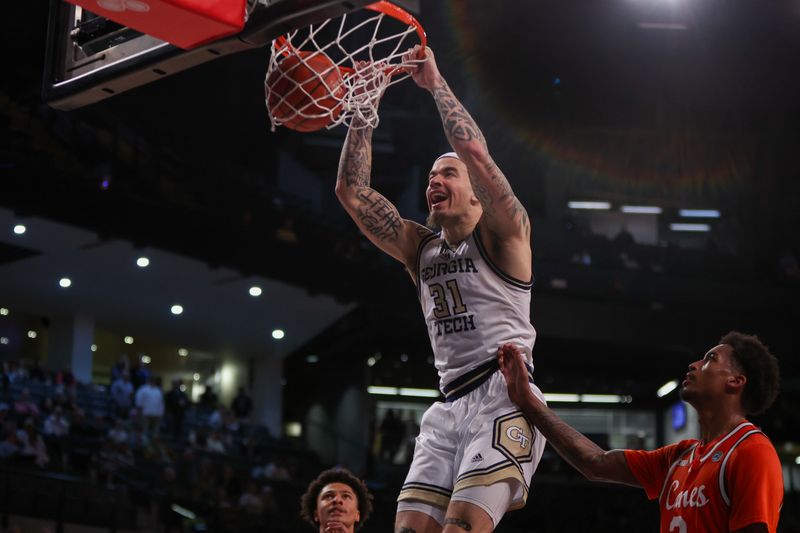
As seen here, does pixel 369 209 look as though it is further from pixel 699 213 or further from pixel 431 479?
pixel 699 213

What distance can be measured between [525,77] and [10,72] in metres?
9.58

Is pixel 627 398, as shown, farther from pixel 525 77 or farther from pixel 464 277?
pixel 464 277

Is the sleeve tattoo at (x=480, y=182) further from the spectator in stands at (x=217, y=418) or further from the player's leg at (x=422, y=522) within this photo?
the spectator in stands at (x=217, y=418)

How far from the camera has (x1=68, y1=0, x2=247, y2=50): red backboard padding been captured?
3648mm

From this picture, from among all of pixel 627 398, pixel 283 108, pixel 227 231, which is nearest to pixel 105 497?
pixel 227 231

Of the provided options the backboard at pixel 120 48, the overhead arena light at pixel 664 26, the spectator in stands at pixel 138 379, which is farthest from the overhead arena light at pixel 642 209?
the backboard at pixel 120 48

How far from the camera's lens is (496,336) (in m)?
4.36

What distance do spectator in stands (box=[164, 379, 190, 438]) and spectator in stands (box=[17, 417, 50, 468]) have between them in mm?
4379

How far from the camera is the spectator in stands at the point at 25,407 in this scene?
50.4 feet

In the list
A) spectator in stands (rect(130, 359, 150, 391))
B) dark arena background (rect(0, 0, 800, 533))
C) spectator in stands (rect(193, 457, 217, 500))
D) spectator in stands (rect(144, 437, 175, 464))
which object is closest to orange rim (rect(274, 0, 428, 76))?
dark arena background (rect(0, 0, 800, 533))

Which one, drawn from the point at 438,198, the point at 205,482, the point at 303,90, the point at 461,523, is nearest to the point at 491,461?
the point at 461,523

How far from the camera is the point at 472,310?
4.36 m

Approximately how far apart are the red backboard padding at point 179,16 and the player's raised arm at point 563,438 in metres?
1.68

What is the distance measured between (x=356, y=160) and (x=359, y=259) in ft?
52.9
